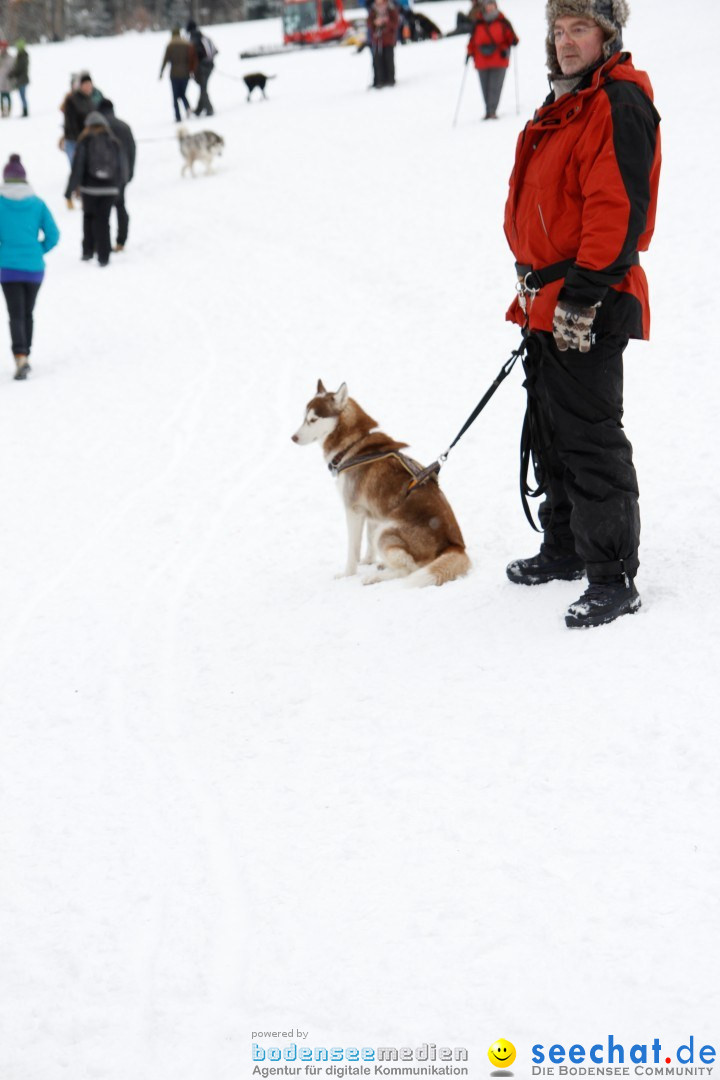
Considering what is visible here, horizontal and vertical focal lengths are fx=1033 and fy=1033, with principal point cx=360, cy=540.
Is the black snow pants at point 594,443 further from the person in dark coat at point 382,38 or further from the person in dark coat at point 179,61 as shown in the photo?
the person in dark coat at point 179,61

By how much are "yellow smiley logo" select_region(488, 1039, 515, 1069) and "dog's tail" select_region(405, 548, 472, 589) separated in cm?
Result: 262

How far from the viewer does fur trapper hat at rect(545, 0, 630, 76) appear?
3.37 m

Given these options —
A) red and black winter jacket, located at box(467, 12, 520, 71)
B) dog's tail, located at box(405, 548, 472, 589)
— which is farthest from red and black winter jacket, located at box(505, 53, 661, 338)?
red and black winter jacket, located at box(467, 12, 520, 71)

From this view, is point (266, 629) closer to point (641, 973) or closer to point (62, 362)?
point (641, 973)

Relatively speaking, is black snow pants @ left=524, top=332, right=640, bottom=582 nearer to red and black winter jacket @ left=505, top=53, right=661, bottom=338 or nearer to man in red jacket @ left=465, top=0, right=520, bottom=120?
red and black winter jacket @ left=505, top=53, right=661, bottom=338

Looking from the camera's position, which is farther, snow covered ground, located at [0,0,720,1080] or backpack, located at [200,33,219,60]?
backpack, located at [200,33,219,60]

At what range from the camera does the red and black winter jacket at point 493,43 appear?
1596 cm

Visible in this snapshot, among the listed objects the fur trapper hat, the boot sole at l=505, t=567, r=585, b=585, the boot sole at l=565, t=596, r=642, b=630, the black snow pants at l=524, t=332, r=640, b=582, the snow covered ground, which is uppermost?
the fur trapper hat

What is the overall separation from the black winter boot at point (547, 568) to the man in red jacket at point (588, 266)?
1.29 feet

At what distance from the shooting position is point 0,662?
4.82m

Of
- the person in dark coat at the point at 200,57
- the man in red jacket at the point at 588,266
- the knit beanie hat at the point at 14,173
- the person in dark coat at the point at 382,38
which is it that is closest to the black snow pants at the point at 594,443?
the man in red jacket at the point at 588,266

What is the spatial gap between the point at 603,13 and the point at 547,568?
211 cm

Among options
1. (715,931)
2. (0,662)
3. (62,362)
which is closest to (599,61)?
(715,931)

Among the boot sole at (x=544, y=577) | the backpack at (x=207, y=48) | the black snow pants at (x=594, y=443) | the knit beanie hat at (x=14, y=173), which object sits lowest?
the boot sole at (x=544, y=577)
